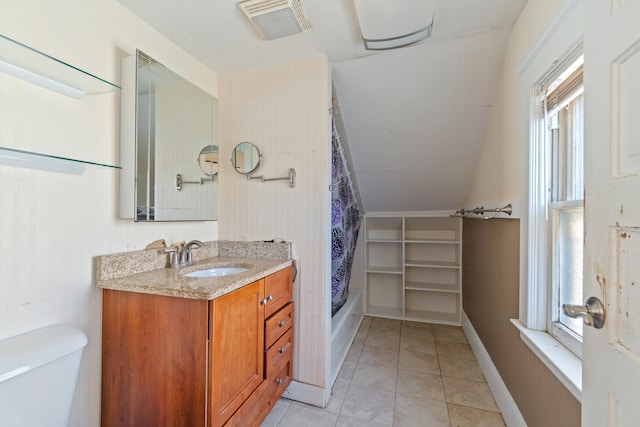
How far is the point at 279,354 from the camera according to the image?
150cm

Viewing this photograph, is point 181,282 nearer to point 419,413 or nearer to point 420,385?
point 419,413

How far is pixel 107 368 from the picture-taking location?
3.79 feet

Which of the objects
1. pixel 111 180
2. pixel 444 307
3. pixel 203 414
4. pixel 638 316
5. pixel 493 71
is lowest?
pixel 444 307

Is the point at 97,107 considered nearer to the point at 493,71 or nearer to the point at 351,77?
the point at 351,77

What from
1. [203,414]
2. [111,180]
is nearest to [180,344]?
[203,414]

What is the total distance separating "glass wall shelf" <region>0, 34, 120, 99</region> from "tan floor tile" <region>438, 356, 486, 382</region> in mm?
2710

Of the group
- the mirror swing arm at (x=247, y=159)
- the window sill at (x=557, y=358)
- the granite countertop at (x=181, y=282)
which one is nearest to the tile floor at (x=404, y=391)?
the window sill at (x=557, y=358)

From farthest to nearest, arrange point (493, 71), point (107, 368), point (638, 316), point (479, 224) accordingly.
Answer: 1. point (479, 224)
2. point (493, 71)
3. point (107, 368)
4. point (638, 316)

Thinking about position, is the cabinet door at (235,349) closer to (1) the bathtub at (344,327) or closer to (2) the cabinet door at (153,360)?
(2) the cabinet door at (153,360)

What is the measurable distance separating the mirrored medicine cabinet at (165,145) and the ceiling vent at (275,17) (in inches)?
22.4

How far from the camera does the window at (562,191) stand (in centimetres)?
105

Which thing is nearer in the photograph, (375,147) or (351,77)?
(351,77)

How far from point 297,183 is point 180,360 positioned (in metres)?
1.10

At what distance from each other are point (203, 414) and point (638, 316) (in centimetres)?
129
